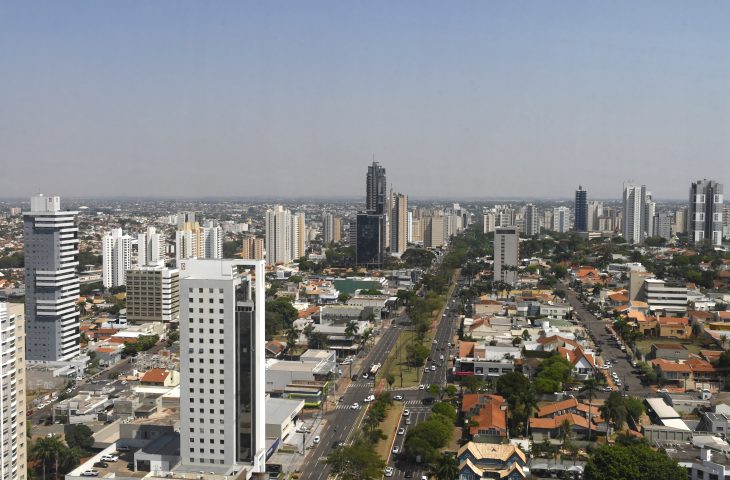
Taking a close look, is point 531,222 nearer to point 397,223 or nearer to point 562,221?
point 562,221

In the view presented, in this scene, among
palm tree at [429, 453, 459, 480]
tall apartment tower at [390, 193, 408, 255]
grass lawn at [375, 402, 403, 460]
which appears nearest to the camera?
palm tree at [429, 453, 459, 480]

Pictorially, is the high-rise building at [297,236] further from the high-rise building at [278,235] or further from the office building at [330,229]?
the office building at [330,229]

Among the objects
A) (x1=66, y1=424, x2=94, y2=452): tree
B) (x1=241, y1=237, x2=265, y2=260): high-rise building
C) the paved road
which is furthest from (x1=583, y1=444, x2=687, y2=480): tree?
(x1=241, y1=237, x2=265, y2=260): high-rise building

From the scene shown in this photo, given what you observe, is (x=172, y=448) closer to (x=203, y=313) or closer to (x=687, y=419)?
(x=203, y=313)

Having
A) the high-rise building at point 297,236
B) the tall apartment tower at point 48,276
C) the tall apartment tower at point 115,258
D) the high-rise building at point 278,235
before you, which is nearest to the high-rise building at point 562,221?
the high-rise building at point 297,236

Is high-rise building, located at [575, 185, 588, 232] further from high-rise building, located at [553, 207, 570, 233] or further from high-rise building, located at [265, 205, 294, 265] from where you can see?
high-rise building, located at [265, 205, 294, 265]
